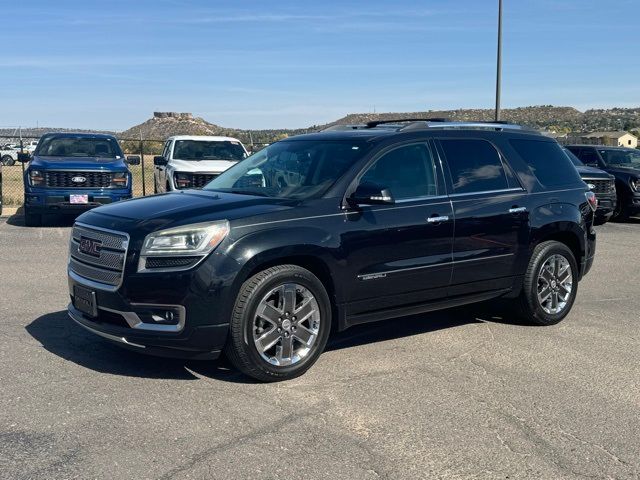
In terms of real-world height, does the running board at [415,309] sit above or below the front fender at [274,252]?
below

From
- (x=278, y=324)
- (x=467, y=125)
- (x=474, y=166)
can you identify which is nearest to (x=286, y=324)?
(x=278, y=324)

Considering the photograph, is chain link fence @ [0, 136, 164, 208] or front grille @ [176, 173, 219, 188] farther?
chain link fence @ [0, 136, 164, 208]

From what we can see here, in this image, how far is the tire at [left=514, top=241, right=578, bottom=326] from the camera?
681cm

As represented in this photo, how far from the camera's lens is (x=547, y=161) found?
7.19 meters

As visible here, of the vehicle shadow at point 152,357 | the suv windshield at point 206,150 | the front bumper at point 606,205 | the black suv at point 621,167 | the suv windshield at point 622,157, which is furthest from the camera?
the suv windshield at point 622,157

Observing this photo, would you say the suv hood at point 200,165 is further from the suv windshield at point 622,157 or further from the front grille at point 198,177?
the suv windshield at point 622,157

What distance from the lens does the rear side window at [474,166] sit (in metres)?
6.30

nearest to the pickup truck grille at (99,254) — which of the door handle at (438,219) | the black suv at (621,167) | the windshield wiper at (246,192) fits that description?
the windshield wiper at (246,192)

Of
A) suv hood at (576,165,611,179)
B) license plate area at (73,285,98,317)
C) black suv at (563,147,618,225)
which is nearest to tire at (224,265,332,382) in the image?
license plate area at (73,285,98,317)

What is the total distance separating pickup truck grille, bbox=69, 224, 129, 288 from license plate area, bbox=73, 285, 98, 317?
10cm

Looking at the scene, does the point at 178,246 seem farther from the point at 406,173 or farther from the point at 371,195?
the point at 406,173

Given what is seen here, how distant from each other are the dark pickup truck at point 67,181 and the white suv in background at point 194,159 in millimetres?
929

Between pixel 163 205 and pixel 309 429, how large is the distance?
2138 mm

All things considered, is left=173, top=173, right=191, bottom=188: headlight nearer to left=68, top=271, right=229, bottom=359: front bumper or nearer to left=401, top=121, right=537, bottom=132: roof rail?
left=401, top=121, right=537, bottom=132: roof rail
